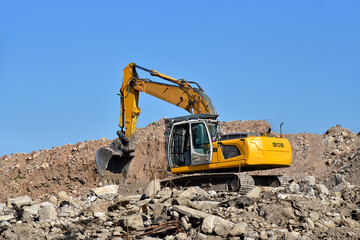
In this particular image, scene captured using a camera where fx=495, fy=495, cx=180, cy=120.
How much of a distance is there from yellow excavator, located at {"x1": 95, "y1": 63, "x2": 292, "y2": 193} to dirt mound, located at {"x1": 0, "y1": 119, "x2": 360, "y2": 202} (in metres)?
4.53

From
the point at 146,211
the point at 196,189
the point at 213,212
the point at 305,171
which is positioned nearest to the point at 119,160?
the point at 196,189

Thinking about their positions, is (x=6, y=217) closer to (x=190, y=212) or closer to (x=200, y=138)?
(x=190, y=212)

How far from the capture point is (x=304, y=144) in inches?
961

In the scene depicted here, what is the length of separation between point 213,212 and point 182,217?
0.76 m

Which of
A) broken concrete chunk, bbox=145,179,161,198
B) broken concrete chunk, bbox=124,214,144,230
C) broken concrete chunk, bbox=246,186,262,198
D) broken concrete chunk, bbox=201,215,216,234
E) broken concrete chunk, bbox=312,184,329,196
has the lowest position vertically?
broken concrete chunk, bbox=201,215,216,234

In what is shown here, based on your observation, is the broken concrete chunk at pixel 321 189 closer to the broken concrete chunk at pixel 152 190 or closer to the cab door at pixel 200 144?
the cab door at pixel 200 144

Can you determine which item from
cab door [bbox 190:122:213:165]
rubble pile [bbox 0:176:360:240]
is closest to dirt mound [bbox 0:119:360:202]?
cab door [bbox 190:122:213:165]

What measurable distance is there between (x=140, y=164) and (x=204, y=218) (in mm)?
14762

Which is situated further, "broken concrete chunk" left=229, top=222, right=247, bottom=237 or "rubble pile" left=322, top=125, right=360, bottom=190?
"rubble pile" left=322, top=125, right=360, bottom=190

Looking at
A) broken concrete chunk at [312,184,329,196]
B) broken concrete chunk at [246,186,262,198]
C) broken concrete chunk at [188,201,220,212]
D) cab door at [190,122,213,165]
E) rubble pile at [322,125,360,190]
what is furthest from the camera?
rubble pile at [322,125,360,190]

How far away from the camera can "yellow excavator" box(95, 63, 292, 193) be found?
12.7 m

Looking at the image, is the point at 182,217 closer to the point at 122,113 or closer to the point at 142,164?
the point at 122,113

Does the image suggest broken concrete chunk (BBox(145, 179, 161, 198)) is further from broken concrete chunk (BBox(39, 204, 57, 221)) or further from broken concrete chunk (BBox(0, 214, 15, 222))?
→ broken concrete chunk (BBox(0, 214, 15, 222))

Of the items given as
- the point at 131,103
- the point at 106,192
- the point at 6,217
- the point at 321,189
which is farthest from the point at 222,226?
the point at 131,103
